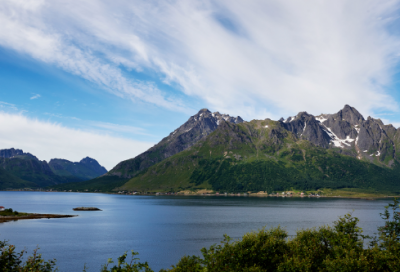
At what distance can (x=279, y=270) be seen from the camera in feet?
172

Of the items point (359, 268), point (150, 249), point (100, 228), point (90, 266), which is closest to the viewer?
point (359, 268)

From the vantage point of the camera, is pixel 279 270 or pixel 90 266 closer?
pixel 279 270

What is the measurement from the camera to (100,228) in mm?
163875

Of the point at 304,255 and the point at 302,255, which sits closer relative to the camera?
the point at 304,255

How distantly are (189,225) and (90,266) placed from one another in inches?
3488

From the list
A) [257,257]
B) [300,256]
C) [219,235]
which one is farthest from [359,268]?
[219,235]

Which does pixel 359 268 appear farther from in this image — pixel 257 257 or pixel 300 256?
pixel 257 257

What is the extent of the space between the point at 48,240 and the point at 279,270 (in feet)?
354

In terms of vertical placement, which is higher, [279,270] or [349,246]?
[349,246]

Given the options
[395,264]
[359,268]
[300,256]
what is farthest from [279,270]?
[395,264]

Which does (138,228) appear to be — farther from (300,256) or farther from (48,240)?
(300,256)

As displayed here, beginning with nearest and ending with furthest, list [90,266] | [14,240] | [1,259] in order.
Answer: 1. [1,259]
2. [90,266]
3. [14,240]

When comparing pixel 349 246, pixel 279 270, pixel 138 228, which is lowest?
pixel 138 228

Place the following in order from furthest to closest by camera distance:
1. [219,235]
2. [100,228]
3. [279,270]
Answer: [100,228]
[219,235]
[279,270]
